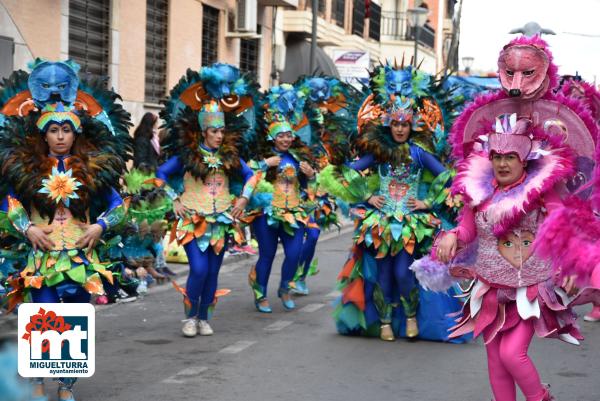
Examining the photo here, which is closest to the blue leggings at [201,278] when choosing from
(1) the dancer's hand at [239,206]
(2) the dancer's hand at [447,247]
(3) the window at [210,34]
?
(1) the dancer's hand at [239,206]

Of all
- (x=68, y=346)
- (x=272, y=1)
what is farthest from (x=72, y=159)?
(x=272, y=1)

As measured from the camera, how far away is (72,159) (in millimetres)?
6332

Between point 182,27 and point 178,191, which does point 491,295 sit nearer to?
point 178,191

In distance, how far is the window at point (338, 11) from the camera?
3390cm

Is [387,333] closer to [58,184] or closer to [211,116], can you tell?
[211,116]

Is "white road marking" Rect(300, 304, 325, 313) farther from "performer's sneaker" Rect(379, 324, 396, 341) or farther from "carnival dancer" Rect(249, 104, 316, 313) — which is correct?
"performer's sneaker" Rect(379, 324, 396, 341)

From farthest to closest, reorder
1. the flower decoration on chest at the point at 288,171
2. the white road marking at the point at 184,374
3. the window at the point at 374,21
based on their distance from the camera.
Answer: the window at the point at 374,21
the flower decoration on chest at the point at 288,171
the white road marking at the point at 184,374

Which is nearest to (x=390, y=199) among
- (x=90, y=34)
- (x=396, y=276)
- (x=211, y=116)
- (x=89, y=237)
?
(x=396, y=276)

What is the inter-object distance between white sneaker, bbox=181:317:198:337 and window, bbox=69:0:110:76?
29.9 feet

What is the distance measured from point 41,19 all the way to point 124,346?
890cm

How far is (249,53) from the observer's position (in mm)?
26531

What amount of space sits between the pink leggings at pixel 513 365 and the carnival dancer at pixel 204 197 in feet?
11.7

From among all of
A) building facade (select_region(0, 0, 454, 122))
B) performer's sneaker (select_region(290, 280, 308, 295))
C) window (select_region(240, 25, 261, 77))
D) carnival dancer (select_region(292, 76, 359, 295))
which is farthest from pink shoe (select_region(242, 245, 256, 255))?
window (select_region(240, 25, 261, 77))

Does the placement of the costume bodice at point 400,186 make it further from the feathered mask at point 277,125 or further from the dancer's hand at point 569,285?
the dancer's hand at point 569,285
